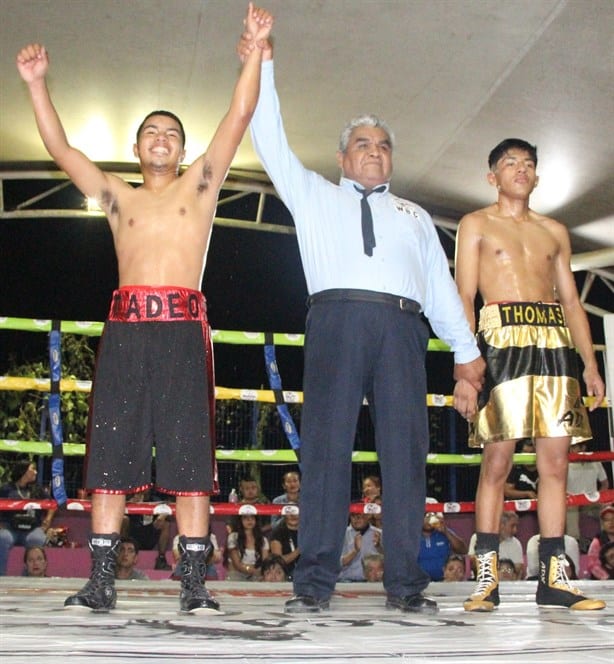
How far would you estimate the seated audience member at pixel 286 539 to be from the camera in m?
5.14

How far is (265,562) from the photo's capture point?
16.5 ft

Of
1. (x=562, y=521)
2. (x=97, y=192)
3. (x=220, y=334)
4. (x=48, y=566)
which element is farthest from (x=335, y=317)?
(x=48, y=566)

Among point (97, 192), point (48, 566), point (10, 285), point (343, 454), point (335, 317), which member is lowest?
point (48, 566)

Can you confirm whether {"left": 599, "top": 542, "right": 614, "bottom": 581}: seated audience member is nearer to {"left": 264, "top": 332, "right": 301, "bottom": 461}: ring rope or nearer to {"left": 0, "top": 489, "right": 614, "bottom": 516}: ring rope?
{"left": 0, "top": 489, "right": 614, "bottom": 516}: ring rope

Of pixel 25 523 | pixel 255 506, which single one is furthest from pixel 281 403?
pixel 25 523

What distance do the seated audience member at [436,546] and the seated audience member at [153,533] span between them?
1626 millimetres

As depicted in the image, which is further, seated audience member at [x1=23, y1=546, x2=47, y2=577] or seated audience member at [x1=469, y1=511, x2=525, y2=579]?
seated audience member at [x1=469, y1=511, x2=525, y2=579]

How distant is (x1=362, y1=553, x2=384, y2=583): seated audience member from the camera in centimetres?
502

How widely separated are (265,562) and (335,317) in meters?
2.90

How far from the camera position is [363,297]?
247 cm

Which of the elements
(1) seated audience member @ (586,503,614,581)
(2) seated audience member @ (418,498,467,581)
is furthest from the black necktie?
(1) seated audience member @ (586,503,614,581)

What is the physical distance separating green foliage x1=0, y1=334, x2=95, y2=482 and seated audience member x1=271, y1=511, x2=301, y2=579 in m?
3.42

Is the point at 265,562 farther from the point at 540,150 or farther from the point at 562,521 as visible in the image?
the point at 540,150

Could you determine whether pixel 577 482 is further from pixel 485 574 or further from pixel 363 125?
pixel 363 125
